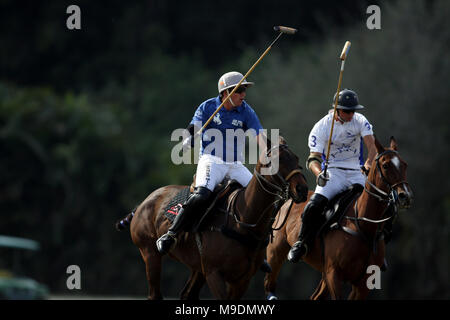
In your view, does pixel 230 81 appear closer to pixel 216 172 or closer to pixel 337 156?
pixel 216 172

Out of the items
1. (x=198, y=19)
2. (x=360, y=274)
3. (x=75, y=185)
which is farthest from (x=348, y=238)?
(x=198, y=19)

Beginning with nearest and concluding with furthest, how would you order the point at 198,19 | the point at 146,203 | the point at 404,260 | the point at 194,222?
the point at 194,222
the point at 146,203
the point at 404,260
the point at 198,19

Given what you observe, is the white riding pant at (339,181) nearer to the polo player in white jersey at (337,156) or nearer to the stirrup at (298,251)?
the polo player in white jersey at (337,156)

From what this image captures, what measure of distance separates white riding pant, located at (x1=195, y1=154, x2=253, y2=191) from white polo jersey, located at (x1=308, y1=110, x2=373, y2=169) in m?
0.99

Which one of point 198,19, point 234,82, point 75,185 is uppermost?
point 198,19

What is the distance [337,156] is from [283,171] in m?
1.95

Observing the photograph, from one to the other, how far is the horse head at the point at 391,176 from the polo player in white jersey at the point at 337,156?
0.39m

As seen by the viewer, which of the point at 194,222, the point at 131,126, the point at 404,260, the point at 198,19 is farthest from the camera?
the point at 198,19

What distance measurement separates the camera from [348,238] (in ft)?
32.6

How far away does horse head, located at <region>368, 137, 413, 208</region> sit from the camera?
9172 millimetres

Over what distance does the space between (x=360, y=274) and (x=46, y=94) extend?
20376 millimetres

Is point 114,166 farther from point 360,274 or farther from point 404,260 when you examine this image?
point 360,274

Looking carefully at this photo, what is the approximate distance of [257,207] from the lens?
9.23 m

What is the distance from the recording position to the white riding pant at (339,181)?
10344 millimetres
